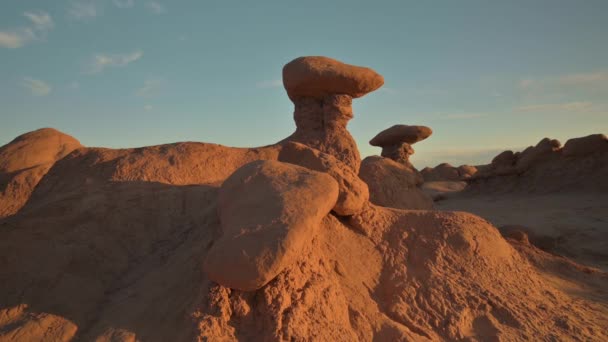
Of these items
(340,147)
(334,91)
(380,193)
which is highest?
(334,91)

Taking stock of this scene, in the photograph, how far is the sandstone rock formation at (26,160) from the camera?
453cm

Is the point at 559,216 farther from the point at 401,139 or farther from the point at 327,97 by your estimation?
the point at 327,97

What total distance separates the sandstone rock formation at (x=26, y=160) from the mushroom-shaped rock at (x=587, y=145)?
38.2 ft

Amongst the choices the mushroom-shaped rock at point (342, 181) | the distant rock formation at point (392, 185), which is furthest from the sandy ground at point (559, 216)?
the mushroom-shaped rock at point (342, 181)

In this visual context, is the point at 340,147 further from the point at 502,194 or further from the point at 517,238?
the point at 502,194

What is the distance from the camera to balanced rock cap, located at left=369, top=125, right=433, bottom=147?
13141 millimetres

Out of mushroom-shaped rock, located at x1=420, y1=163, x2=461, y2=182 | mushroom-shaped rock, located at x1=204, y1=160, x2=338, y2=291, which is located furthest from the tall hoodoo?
mushroom-shaped rock, located at x1=420, y1=163, x2=461, y2=182

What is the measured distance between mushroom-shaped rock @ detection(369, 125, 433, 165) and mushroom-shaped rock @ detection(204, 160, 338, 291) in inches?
421

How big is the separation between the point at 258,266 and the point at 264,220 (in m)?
0.30

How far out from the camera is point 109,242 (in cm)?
328

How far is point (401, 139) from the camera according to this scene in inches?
526

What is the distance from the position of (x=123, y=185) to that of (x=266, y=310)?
2.32 meters

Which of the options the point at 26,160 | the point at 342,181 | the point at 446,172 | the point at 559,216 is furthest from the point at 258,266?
the point at 446,172

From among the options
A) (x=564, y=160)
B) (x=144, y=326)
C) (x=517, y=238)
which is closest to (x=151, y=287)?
→ (x=144, y=326)
